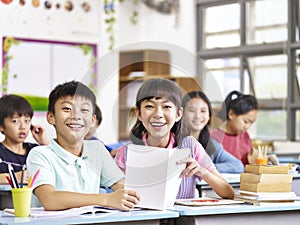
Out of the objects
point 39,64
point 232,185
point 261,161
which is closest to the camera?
point 232,185

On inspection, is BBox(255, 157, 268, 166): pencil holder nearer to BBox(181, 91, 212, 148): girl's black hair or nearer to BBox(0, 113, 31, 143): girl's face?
BBox(0, 113, 31, 143): girl's face

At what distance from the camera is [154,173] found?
2.42m

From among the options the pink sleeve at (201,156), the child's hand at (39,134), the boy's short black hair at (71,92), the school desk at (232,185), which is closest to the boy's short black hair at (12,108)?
the child's hand at (39,134)

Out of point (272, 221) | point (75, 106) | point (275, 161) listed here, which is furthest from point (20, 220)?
point (275, 161)

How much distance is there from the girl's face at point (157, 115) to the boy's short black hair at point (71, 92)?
180mm

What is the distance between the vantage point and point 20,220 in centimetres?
221

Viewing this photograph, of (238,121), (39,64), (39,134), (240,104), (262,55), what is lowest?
(39,134)

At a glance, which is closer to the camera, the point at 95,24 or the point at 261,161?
the point at 261,161

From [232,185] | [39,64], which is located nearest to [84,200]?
[232,185]

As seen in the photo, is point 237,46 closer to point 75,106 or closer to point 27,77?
point 27,77

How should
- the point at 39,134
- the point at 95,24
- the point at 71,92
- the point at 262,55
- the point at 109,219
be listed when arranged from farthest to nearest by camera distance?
the point at 95,24 < the point at 262,55 < the point at 39,134 < the point at 71,92 < the point at 109,219

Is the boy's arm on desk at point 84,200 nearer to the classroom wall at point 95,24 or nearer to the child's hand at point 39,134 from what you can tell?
the child's hand at point 39,134

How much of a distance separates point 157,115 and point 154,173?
0.67ft

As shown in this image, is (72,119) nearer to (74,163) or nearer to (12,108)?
(74,163)
